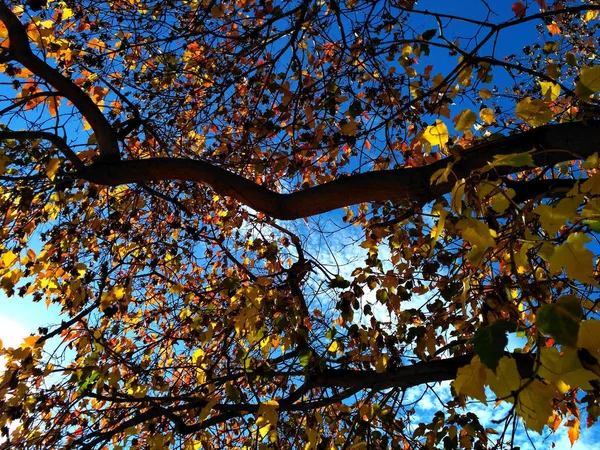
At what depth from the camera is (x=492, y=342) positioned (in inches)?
33.6

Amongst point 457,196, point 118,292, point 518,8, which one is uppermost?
point 518,8

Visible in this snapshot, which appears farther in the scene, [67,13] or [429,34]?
[67,13]

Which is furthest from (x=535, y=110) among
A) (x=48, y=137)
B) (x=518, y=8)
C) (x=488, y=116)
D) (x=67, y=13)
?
(x=67, y=13)

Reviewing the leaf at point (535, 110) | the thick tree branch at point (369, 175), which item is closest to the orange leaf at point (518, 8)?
the thick tree branch at point (369, 175)

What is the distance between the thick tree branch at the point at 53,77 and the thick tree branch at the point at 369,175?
7.9 inches

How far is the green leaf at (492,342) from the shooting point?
2.70ft

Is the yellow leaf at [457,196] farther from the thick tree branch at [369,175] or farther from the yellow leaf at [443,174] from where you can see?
the thick tree branch at [369,175]

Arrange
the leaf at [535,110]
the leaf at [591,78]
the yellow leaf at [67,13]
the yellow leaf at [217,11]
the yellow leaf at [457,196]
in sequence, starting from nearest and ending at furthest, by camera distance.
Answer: the yellow leaf at [457,196], the leaf at [591,78], the leaf at [535,110], the yellow leaf at [217,11], the yellow leaf at [67,13]

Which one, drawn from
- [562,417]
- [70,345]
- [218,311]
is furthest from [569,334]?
[70,345]

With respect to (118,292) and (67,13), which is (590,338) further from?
(67,13)

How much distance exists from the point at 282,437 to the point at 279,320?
4.10ft

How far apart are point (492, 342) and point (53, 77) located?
2843 millimetres

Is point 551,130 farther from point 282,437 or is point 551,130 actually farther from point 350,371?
point 282,437

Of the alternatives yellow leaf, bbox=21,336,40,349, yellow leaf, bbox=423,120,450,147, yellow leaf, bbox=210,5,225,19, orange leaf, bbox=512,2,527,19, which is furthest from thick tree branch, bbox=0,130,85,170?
orange leaf, bbox=512,2,527,19
